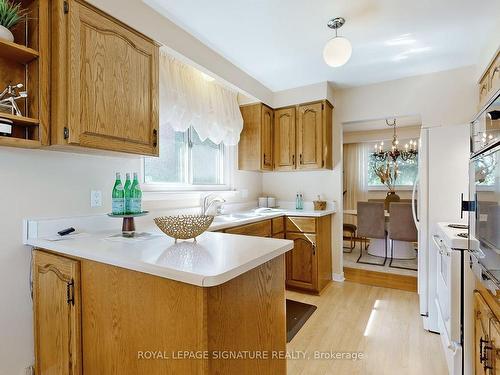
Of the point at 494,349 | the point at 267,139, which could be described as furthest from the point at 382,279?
the point at 494,349

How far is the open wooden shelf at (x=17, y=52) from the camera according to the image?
1230 mm

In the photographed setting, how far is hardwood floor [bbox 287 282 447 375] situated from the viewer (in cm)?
176

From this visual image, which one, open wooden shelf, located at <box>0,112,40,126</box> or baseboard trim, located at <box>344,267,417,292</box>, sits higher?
open wooden shelf, located at <box>0,112,40,126</box>

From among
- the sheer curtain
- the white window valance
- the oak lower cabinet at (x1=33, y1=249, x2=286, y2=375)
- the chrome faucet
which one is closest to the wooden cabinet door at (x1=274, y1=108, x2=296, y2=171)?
the white window valance

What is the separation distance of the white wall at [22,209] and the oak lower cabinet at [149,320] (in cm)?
9

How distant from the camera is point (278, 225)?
2963mm

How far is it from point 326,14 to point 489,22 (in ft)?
4.26

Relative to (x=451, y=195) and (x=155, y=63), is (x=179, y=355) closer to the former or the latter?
(x=155, y=63)

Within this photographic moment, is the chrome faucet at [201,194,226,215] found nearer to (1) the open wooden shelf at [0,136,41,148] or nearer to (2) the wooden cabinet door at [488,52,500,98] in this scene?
(1) the open wooden shelf at [0,136,41,148]

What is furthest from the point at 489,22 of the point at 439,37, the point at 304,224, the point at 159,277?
the point at 159,277

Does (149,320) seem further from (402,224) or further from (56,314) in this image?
(402,224)

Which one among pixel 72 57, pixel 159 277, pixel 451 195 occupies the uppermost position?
pixel 72 57

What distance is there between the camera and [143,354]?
959mm

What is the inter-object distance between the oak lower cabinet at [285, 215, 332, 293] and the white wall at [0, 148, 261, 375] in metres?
2.12
